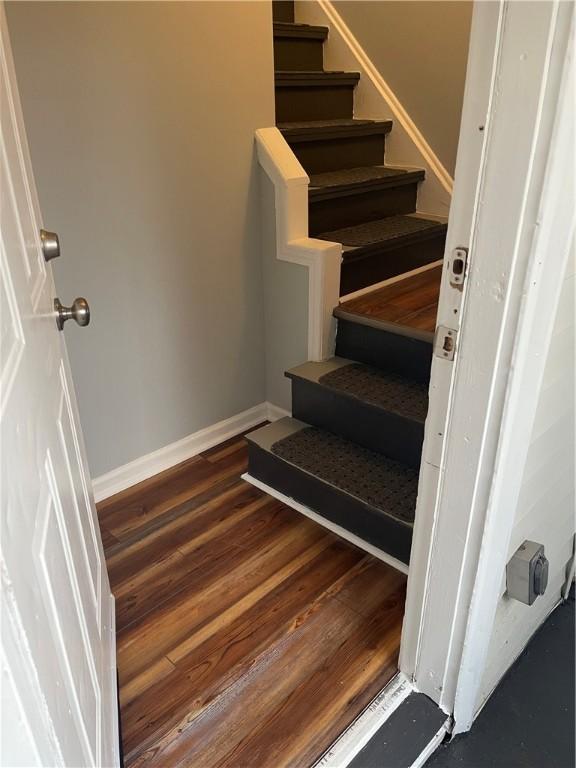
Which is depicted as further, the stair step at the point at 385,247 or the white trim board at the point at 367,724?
the stair step at the point at 385,247

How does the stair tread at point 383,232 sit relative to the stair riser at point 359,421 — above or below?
above

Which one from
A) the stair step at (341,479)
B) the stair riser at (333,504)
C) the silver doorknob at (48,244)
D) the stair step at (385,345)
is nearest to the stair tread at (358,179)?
the stair step at (385,345)

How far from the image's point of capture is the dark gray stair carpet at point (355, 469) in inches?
69.8

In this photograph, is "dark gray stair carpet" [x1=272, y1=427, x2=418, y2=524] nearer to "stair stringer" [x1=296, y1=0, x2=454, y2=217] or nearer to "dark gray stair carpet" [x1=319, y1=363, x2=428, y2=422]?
"dark gray stair carpet" [x1=319, y1=363, x2=428, y2=422]

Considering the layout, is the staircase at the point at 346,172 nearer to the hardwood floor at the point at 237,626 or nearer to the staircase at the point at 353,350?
the staircase at the point at 353,350

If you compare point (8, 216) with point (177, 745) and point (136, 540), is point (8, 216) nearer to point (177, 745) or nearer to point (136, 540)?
point (177, 745)

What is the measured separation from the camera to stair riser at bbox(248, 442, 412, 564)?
1.75 metres

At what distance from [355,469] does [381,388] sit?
0.30m

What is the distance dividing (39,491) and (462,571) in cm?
81

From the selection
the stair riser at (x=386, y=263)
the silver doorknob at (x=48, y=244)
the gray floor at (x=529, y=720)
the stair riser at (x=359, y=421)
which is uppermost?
the silver doorknob at (x=48, y=244)

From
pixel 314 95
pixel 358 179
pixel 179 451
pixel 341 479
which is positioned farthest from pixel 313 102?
pixel 341 479

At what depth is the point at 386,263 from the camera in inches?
98.2

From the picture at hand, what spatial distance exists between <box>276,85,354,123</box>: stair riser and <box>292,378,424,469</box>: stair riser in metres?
1.36

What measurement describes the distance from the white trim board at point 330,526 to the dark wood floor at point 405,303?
2.36 feet
